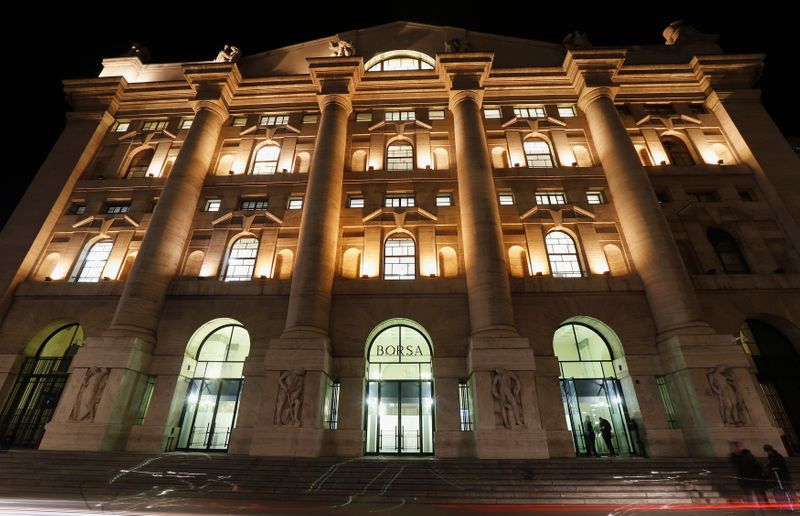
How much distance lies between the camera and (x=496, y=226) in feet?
77.3

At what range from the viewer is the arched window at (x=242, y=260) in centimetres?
2492

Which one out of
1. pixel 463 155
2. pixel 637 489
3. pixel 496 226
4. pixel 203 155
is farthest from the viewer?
pixel 203 155

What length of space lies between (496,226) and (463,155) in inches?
236

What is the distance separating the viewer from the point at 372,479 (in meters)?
14.9

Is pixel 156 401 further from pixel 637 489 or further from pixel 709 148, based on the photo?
pixel 709 148

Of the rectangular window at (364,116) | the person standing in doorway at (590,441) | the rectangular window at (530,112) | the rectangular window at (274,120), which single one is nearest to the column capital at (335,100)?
the rectangular window at (364,116)

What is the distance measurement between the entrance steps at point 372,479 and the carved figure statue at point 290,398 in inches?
79.5

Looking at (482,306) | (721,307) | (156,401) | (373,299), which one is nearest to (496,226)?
(482,306)

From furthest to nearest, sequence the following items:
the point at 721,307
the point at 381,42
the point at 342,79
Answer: the point at 381,42
the point at 342,79
the point at 721,307

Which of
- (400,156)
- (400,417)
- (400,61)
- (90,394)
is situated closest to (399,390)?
(400,417)

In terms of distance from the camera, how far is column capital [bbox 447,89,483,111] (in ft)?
97.4

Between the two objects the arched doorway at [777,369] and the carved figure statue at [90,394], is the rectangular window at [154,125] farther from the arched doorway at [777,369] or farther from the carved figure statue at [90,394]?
the arched doorway at [777,369]

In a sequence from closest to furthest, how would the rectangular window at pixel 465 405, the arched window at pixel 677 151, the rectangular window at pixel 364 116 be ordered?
1. the rectangular window at pixel 465 405
2. the arched window at pixel 677 151
3. the rectangular window at pixel 364 116

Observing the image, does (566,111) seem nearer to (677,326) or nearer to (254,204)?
(677,326)
